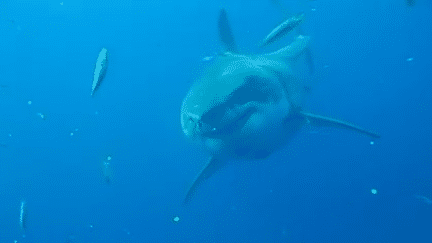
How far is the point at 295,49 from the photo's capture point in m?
7.96

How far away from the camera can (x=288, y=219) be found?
1217cm

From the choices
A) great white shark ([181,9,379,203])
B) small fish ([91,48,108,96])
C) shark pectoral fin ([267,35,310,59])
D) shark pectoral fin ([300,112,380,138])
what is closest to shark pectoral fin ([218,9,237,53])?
great white shark ([181,9,379,203])

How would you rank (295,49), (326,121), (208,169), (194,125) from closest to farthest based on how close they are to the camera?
(194,125) → (326,121) → (208,169) → (295,49)

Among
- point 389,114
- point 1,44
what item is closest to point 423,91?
point 389,114

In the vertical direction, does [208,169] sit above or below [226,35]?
below

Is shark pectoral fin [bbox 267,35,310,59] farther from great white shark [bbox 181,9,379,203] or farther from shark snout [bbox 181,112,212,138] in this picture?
shark snout [bbox 181,112,212,138]

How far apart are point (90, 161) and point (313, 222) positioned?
1236 cm

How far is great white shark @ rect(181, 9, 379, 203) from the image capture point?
4.68m

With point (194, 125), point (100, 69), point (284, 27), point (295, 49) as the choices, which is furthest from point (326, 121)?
point (100, 69)

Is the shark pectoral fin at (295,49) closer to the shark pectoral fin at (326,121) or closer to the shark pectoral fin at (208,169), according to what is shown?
the shark pectoral fin at (326,121)

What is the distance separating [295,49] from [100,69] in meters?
4.88

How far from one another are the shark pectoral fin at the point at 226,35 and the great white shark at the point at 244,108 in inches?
3.6

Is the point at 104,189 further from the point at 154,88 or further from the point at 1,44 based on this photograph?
the point at 1,44

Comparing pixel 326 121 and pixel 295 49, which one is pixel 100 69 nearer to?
pixel 326 121
